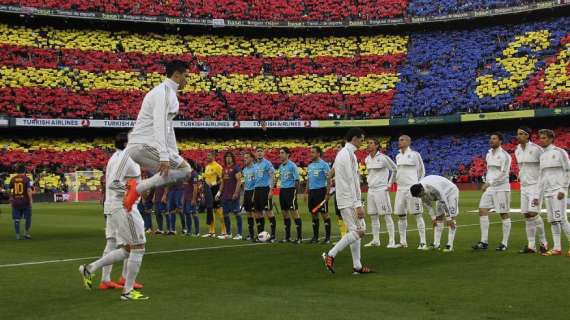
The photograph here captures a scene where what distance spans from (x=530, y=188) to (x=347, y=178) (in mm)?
4737

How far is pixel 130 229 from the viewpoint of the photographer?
30.8ft

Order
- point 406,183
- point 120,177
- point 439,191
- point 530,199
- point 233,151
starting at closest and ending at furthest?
point 120,177 → point 530,199 → point 439,191 → point 406,183 → point 233,151

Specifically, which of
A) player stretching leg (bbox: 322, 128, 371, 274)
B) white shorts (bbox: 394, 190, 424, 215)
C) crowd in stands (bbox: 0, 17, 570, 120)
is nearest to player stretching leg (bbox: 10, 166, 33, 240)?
white shorts (bbox: 394, 190, 424, 215)

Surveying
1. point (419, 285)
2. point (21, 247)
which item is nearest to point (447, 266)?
point (419, 285)

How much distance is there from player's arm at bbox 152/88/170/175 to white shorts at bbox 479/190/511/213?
8.82 metres

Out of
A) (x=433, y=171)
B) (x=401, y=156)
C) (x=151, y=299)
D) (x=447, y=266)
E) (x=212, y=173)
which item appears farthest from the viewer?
(x=433, y=171)

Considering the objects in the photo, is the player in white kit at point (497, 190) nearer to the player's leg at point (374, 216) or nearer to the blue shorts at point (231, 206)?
the player's leg at point (374, 216)

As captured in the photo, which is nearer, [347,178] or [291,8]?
[347,178]

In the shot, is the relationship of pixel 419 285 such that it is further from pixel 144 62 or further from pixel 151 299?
pixel 144 62

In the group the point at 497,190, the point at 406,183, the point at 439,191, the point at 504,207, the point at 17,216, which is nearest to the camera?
the point at 439,191

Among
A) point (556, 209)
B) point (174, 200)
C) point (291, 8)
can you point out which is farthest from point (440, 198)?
point (291, 8)

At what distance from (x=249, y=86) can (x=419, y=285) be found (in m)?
51.2

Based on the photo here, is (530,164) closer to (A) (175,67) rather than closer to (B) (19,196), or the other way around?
(A) (175,67)

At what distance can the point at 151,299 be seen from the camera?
940cm
